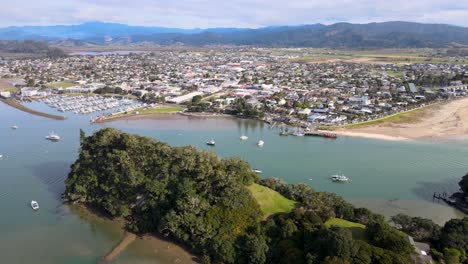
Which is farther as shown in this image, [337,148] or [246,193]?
[337,148]

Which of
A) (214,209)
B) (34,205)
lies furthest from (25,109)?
(214,209)

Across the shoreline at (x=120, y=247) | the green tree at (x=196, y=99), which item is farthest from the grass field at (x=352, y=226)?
the green tree at (x=196, y=99)

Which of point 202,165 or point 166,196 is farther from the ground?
point 202,165

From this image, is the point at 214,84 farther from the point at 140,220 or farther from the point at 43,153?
the point at 140,220

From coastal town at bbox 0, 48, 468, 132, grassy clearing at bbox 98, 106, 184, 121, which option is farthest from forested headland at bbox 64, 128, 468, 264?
coastal town at bbox 0, 48, 468, 132

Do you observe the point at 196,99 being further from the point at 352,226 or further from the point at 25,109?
the point at 352,226

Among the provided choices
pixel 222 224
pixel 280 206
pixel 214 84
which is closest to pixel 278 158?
pixel 280 206
